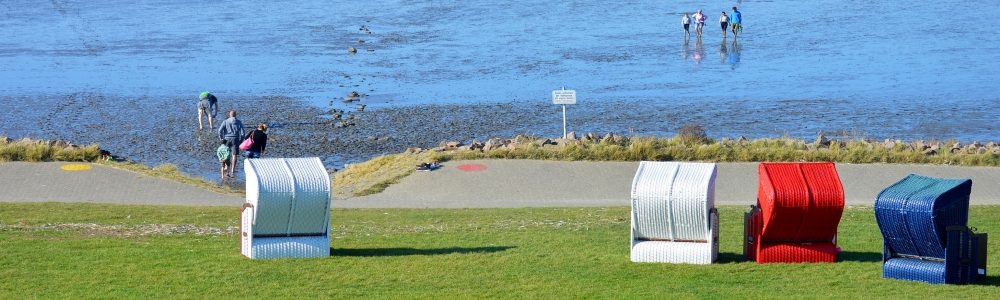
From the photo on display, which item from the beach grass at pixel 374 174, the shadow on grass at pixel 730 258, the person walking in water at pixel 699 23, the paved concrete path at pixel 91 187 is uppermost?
the shadow on grass at pixel 730 258

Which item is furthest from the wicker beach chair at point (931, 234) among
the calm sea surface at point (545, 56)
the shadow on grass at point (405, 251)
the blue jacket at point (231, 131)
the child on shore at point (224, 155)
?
the calm sea surface at point (545, 56)

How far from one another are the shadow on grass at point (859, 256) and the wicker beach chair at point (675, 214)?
1280 millimetres

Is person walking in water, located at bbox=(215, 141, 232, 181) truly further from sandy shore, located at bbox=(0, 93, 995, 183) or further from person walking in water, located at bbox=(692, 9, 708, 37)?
person walking in water, located at bbox=(692, 9, 708, 37)

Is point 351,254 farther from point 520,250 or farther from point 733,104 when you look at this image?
point 733,104

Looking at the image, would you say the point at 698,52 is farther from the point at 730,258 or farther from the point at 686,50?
the point at 730,258

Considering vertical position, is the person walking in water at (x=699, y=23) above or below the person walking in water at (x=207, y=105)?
below

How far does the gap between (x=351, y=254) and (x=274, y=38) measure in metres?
41.9

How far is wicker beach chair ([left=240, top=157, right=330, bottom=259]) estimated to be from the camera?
1170cm

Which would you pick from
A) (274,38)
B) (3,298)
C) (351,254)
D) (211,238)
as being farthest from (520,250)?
(274,38)

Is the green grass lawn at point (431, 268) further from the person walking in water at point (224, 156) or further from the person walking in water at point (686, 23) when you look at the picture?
the person walking in water at point (686, 23)

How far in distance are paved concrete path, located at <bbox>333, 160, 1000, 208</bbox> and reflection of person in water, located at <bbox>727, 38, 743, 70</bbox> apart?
20.6 m

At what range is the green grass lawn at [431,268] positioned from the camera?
1038cm

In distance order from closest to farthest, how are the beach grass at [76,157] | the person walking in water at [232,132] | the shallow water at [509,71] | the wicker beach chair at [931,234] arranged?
the wicker beach chair at [931,234] < the beach grass at [76,157] < the person walking in water at [232,132] < the shallow water at [509,71]

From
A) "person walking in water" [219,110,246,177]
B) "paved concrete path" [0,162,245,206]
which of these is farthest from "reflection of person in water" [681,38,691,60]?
"paved concrete path" [0,162,245,206]
